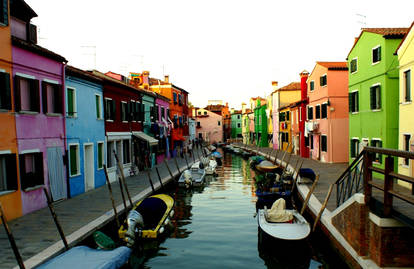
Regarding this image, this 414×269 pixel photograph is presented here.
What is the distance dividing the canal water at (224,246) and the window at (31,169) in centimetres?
544

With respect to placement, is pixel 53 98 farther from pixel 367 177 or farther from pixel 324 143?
pixel 324 143

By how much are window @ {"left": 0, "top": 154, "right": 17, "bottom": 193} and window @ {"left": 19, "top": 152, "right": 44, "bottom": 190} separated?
498 millimetres

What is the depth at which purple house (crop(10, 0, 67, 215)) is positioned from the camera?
13148 millimetres

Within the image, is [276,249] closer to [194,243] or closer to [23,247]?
[194,243]

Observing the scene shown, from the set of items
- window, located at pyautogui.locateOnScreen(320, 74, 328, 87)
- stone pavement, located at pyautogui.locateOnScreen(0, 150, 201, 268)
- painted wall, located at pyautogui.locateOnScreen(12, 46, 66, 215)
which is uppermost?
window, located at pyautogui.locateOnScreen(320, 74, 328, 87)

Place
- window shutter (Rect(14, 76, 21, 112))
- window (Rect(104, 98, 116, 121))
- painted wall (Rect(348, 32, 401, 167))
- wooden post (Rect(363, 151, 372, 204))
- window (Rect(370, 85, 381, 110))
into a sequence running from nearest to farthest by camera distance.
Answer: wooden post (Rect(363, 151, 372, 204)) < window shutter (Rect(14, 76, 21, 112)) < painted wall (Rect(348, 32, 401, 167)) < window (Rect(370, 85, 381, 110)) < window (Rect(104, 98, 116, 121))

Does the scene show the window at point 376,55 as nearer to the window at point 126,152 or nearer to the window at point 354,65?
the window at point 354,65

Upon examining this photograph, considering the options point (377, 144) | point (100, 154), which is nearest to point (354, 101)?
point (377, 144)

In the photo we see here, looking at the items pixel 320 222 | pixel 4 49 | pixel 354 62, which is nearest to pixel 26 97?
pixel 4 49

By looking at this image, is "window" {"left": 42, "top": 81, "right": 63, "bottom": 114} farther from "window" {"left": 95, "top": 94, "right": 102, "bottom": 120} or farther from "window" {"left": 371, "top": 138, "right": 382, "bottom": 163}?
"window" {"left": 371, "top": 138, "right": 382, "bottom": 163}

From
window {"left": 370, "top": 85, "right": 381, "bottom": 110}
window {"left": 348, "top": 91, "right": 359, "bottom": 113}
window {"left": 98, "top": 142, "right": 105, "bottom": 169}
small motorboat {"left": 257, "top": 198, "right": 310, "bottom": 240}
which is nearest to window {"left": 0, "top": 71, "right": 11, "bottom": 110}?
window {"left": 98, "top": 142, "right": 105, "bottom": 169}

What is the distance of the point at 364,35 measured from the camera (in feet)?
72.0

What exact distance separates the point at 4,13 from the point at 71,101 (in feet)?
18.7

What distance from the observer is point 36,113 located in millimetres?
14117
